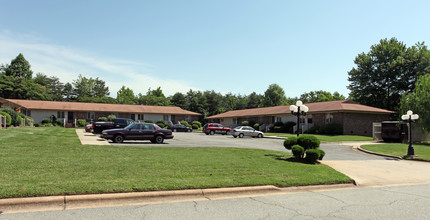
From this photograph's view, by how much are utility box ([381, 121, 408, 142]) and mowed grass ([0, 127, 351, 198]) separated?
70.1 feet

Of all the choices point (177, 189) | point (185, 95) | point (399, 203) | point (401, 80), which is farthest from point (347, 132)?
point (185, 95)

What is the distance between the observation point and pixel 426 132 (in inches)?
1187

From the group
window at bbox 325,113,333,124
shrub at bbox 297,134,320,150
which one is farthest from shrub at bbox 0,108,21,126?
window at bbox 325,113,333,124

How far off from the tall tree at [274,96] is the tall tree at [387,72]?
30114mm

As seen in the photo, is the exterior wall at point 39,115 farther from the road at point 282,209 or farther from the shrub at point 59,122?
the road at point 282,209

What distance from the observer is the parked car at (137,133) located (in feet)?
62.1

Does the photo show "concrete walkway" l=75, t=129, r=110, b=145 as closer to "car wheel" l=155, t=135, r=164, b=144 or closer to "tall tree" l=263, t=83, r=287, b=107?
"car wheel" l=155, t=135, r=164, b=144

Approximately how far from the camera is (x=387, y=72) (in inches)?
2055

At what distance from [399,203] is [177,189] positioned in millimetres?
5347

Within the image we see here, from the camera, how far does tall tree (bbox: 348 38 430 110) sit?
50.2m

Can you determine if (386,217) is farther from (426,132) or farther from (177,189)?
(426,132)

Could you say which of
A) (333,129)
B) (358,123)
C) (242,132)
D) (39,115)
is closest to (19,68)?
(39,115)

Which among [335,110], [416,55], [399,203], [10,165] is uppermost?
[416,55]

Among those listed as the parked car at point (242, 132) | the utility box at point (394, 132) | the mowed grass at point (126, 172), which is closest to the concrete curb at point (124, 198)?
the mowed grass at point (126, 172)
